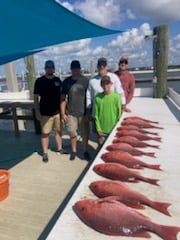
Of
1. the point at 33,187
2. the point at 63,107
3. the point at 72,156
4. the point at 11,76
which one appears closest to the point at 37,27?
the point at 63,107

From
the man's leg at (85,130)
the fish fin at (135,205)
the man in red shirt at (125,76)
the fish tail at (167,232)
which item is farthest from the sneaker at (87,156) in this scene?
the fish tail at (167,232)

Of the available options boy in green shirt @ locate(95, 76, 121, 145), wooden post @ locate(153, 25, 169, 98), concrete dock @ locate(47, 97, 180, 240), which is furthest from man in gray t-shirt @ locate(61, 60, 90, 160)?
wooden post @ locate(153, 25, 169, 98)

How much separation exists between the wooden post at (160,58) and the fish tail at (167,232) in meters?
6.14

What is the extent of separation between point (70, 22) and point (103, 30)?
49 cm

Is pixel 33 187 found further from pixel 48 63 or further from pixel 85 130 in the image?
pixel 48 63

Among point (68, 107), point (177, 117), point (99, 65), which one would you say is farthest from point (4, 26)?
point (177, 117)

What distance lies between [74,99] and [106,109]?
0.75m

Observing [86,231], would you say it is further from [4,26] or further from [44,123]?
[44,123]

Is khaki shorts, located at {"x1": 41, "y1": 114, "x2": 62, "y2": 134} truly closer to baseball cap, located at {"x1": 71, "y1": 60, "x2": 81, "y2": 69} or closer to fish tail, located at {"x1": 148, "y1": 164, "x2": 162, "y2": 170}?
baseball cap, located at {"x1": 71, "y1": 60, "x2": 81, "y2": 69}

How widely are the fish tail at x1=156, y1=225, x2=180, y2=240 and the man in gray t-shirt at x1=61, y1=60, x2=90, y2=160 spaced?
9.92ft

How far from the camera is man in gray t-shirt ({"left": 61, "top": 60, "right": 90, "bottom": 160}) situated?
14.4 ft

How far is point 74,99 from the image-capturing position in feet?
14.6

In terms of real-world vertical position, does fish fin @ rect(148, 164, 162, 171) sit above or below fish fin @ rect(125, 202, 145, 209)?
above

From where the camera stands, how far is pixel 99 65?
13.5ft
